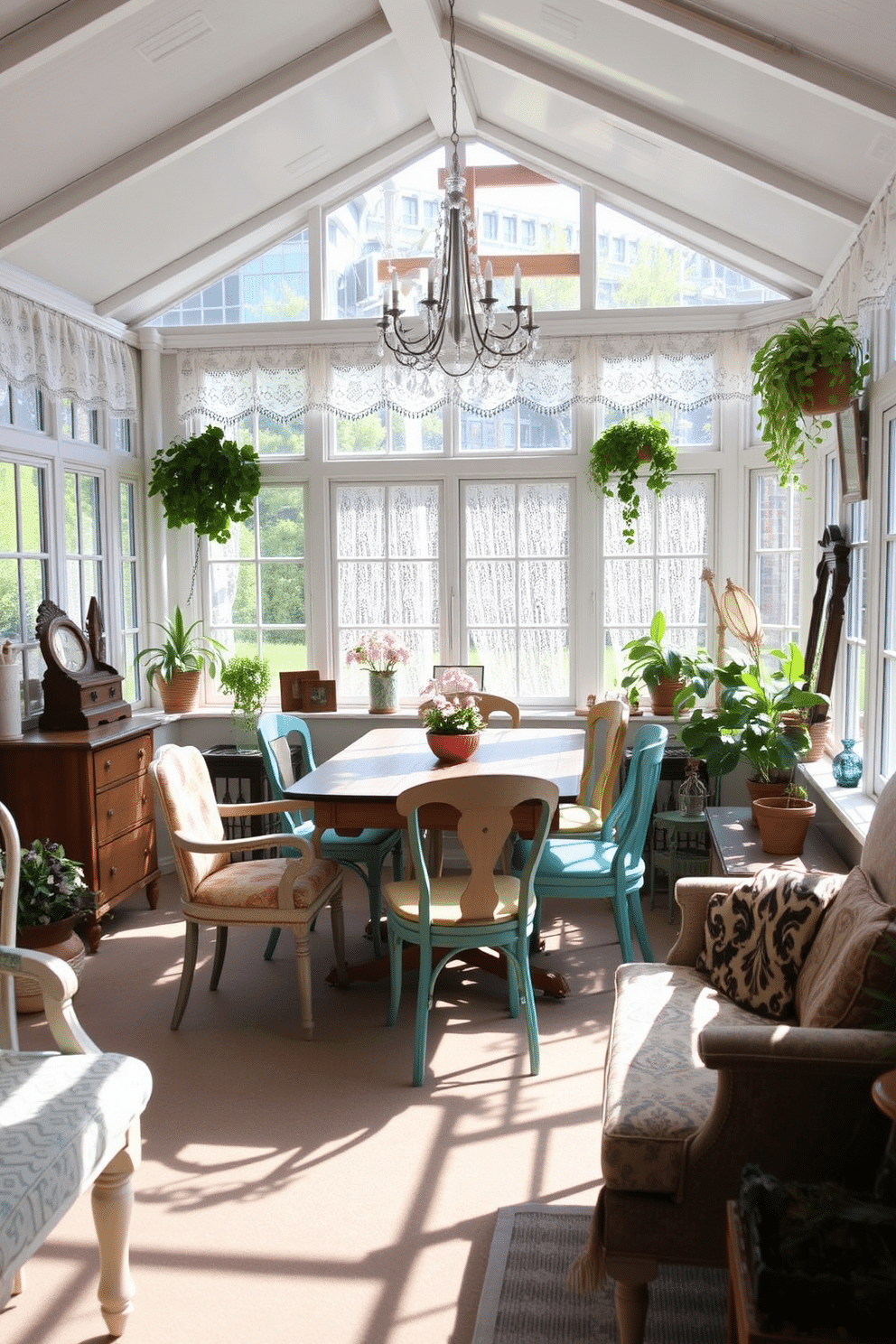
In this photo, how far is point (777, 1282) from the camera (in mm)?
1663

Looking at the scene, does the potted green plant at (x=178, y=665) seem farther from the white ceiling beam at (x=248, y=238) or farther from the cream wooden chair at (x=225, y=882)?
the cream wooden chair at (x=225, y=882)

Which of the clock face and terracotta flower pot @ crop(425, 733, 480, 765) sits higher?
the clock face

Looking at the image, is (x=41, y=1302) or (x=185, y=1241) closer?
(x=41, y=1302)

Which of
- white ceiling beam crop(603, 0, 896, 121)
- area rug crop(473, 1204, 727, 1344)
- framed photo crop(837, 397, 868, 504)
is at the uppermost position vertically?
white ceiling beam crop(603, 0, 896, 121)

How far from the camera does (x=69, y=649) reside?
5.06 metres

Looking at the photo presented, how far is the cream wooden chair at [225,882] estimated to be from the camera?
3.86m

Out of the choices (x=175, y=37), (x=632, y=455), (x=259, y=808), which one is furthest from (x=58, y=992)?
(x=632, y=455)

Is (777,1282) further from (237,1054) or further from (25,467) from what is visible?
(25,467)

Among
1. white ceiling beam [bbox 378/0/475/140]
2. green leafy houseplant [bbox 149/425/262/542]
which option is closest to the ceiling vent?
white ceiling beam [bbox 378/0/475/140]

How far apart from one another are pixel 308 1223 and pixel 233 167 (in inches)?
177

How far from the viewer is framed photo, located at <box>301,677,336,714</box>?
616 cm

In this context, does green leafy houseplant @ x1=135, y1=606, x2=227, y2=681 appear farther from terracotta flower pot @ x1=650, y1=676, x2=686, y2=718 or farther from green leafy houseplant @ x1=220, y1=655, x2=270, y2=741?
terracotta flower pot @ x1=650, y1=676, x2=686, y2=718

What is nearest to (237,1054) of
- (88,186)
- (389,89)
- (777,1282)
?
(777,1282)

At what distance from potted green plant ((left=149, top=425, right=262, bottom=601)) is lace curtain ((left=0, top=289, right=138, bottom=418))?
39 cm
